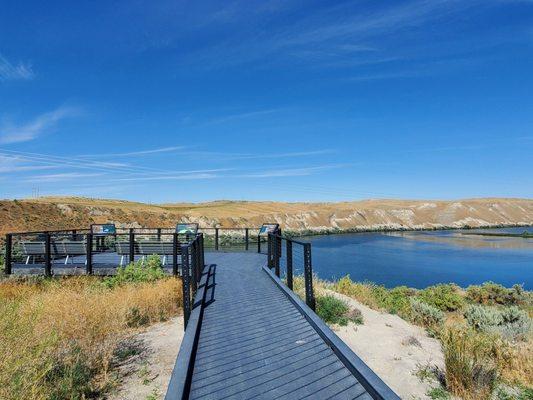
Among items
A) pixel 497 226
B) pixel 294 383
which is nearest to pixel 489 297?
pixel 294 383

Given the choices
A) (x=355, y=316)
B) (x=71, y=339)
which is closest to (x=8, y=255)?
(x=71, y=339)

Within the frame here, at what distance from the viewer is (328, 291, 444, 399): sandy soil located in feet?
19.1

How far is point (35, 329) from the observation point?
16.6 ft

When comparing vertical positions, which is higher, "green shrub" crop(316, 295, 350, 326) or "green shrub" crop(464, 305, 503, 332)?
"green shrub" crop(316, 295, 350, 326)

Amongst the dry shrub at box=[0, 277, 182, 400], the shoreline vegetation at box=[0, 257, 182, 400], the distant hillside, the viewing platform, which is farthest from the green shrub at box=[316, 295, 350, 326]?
the distant hillside

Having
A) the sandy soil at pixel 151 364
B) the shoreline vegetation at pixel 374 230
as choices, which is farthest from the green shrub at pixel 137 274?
the shoreline vegetation at pixel 374 230

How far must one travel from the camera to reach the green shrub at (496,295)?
60.4 ft

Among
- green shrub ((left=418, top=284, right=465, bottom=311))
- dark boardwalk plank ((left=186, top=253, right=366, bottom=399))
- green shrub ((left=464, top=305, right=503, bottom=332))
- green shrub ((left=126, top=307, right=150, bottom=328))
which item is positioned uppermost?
dark boardwalk plank ((left=186, top=253, right=366, bottom=399))

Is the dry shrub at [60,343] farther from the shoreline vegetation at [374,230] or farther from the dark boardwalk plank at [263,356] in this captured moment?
the shoreline vegetation at [374,230]

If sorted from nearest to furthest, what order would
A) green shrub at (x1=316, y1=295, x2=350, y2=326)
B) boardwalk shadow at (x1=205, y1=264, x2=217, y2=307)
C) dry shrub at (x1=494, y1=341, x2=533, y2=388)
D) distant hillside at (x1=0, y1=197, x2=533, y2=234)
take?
dry shrub at (x1=494, y1=341, x2=533, y2=388)
boardwalk shadow at (x1=205, y1=264, x2=217, y2=307)
green shrub at (x1=316, y1=295, x2=350, y2=326)
distant hillside at (x1=0, y1=197, x2=533, y2=234)

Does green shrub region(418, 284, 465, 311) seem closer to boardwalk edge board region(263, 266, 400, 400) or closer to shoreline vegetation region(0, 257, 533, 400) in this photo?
shoreline vegetation region(0, 257, 533, 400)

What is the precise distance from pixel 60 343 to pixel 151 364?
4.42 feet

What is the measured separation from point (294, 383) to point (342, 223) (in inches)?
3642

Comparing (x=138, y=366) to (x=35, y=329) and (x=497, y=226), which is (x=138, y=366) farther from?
(x=497, y=226)
